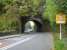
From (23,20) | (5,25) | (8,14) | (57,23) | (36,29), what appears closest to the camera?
(57,23)

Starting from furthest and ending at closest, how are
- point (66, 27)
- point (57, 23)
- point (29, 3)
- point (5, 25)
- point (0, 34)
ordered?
point (29, 3), point (5, 25), point (0, 34), point (57, 23), point (66, 27)

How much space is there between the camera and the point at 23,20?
6831 cm

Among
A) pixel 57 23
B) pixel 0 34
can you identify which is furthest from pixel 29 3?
pixel 57 23

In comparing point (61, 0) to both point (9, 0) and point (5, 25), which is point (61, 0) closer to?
point (5, 25)

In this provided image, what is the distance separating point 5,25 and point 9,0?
26.7 ft

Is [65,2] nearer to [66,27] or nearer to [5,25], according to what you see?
[66,27]

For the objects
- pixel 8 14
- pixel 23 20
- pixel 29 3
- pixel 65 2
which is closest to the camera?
pixel 65 2

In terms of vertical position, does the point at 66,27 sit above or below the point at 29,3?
below

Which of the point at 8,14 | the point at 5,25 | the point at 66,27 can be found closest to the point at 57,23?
the point at 66,27

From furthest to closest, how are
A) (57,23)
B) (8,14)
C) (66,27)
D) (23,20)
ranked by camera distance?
1. (23,20)
2. (8,14)
3. (57,23)
4. (66,27)

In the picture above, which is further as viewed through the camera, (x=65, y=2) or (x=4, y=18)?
(x=4, y=18)

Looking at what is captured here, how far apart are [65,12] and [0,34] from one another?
30.0 meters

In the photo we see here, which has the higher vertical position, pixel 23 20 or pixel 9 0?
pixel 9 0

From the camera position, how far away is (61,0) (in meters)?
14.3
